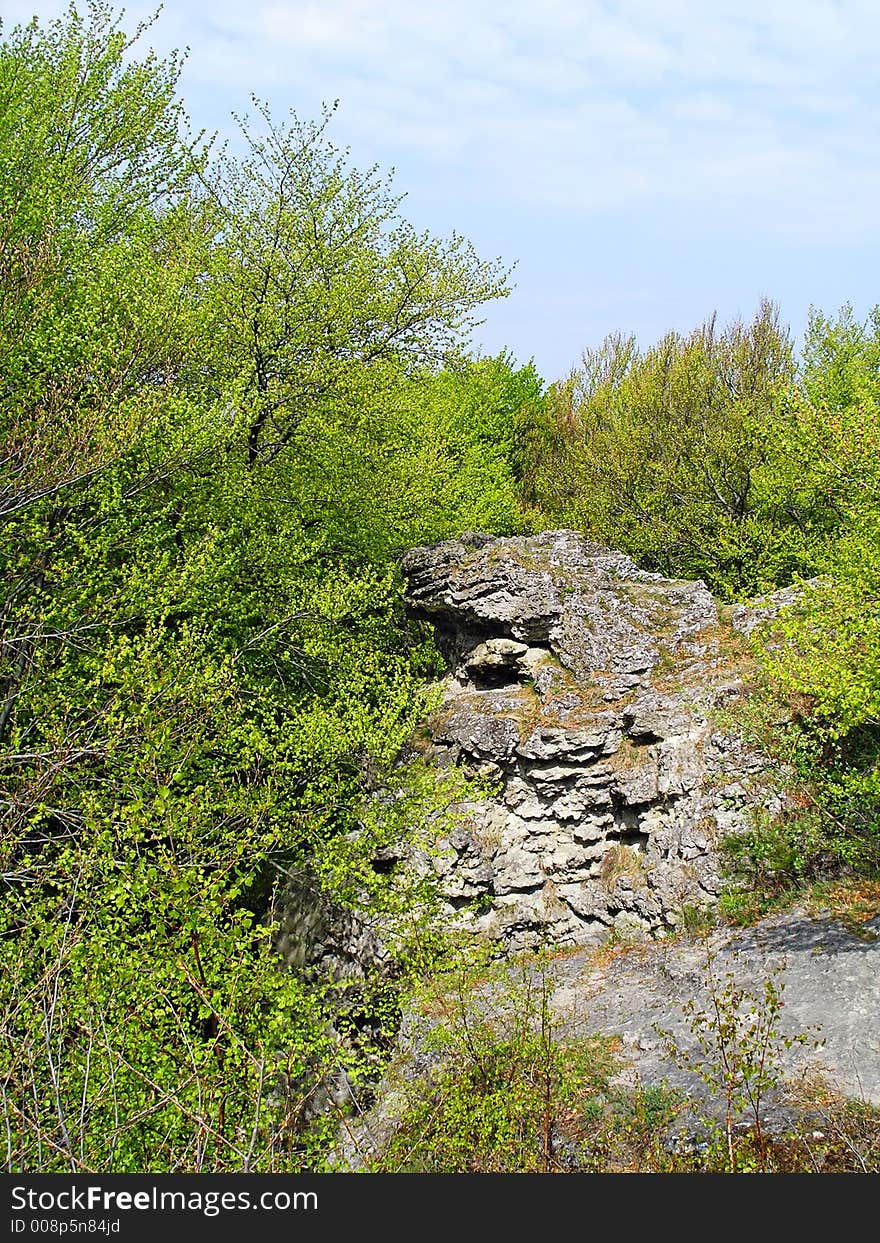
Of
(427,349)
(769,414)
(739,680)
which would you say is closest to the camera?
(739,680)

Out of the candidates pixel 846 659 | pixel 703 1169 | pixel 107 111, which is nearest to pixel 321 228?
pixel 107 111

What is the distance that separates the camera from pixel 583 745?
15.1 m

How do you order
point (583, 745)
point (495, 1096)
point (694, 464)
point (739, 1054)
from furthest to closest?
1. point (694, 464)
2. point (583, 745)
3. point (739, 1054)
4. point (495, 1096)

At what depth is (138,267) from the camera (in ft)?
57.9

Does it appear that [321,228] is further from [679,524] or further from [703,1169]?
[703,1169]

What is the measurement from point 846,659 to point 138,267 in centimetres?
1419

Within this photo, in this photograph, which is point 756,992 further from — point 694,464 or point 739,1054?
point 694,464

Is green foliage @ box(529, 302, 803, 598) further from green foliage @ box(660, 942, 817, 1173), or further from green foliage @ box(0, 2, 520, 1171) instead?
Answer: green foliage @ box(660, 942, 817, 1173)

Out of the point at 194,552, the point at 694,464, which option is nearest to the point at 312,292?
the point at 194,552

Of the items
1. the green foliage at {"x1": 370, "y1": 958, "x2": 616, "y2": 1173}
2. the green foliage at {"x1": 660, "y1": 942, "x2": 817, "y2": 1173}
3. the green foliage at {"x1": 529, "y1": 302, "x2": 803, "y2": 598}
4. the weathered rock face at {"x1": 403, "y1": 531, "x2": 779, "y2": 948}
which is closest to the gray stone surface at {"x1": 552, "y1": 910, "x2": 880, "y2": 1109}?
the green foliage at {"x1": 660, "y1": 942, "x2": 817, "y2": 1173}

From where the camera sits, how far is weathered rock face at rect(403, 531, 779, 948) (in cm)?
1371

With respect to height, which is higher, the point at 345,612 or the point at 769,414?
the point at 769,414

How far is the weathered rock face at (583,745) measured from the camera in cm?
1371

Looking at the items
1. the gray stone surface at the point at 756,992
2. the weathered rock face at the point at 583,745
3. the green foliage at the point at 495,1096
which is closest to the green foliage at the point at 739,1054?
the gray stone surface at the point at 756,992
